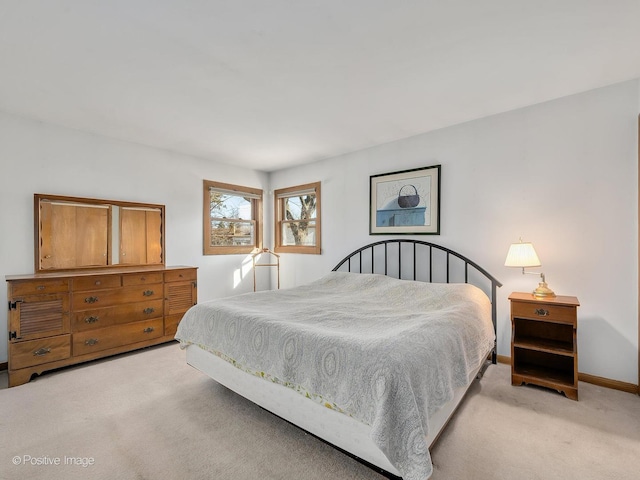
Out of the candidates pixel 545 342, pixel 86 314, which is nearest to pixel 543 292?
pixel 545 342

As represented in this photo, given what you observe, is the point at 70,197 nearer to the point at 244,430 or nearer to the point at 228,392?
the point at 228,392

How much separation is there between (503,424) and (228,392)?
6.69 feet

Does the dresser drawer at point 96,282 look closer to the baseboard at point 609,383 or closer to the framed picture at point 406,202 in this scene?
the framed picture at point 406,202

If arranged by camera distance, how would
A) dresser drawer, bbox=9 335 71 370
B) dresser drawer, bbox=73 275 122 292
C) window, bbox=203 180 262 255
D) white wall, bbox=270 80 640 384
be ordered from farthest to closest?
A: window, bbox=203 180 262 255, dresser drawer, bbox=73 275 122 292, dresser drawer, bbox=9 335 71 370, white wall, bbox=270 80 640 384

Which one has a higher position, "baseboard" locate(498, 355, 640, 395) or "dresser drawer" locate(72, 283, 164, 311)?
"dresser drawer" locate(72, 283, 164, 311)

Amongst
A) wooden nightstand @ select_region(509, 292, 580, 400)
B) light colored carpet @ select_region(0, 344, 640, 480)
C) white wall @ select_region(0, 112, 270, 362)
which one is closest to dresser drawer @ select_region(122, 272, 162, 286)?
white wall @ select_region(0, 112, 270, 362)

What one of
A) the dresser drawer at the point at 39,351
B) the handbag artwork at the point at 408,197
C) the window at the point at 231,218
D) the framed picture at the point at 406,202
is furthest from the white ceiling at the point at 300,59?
the dresser drawer at the point at 39,351

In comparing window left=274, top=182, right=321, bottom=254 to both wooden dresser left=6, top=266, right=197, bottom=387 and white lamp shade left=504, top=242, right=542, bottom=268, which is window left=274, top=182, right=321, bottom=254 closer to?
wooden dresser left=6, top=266, right=197, bottom=387

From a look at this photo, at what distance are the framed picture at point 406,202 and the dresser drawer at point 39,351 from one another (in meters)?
3.54

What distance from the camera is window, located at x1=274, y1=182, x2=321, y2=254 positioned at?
15.9ft

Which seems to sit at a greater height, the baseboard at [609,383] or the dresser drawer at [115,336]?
the dresser drawer at [115,336]

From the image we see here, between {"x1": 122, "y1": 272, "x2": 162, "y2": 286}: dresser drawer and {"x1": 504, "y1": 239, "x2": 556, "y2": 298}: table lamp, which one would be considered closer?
{"x1": 504, "y1": 239, "x2": 556, "y2": 298}: table lamp

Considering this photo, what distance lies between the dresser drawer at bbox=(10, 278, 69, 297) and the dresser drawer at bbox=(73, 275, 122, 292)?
84 millimetres

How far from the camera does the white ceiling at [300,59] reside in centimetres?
171
